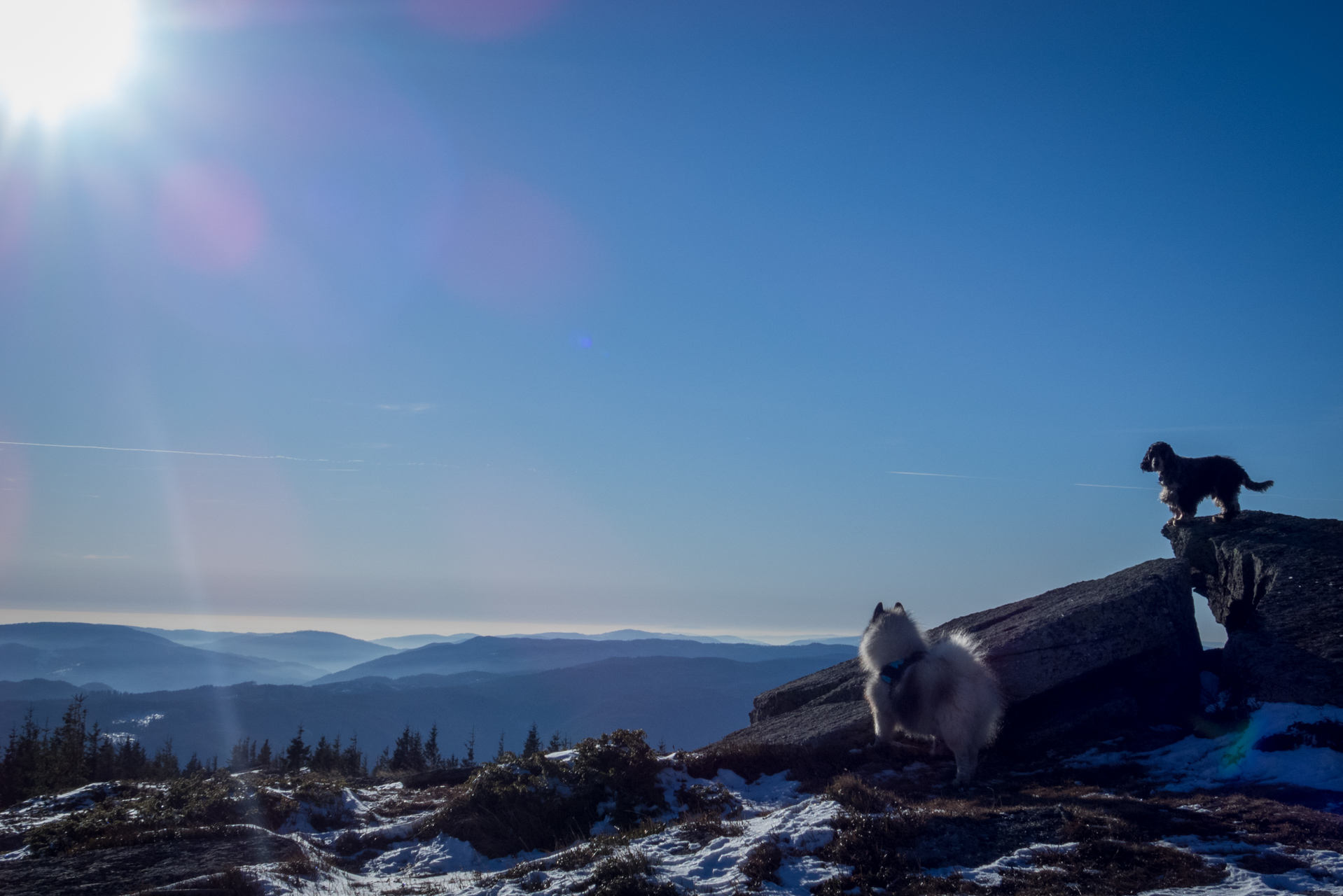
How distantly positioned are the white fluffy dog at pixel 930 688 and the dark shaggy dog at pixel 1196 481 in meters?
7.65

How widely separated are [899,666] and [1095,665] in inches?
145

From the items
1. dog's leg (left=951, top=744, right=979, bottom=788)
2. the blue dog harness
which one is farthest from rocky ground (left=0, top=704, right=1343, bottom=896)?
the blue dog harness

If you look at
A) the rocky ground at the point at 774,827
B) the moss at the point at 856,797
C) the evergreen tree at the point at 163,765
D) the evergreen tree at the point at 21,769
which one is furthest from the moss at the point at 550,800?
the evergreen tree at the point at 163,765

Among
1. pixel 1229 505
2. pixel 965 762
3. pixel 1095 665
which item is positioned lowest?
pixel 965 762

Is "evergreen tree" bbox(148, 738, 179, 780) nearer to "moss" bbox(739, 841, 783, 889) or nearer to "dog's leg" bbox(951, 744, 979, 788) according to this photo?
"dog's leg" bbox(951, 744, 979, 788)

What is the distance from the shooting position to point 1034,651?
1273 centimetres

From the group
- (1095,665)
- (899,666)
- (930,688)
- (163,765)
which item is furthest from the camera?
(163,765)

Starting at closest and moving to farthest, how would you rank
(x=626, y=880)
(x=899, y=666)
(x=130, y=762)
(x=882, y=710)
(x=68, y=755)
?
(x=626, y=880) → (x=899, y=666) → (x=882, y=710) → (x=68, y=755) → (x=130, y=762)

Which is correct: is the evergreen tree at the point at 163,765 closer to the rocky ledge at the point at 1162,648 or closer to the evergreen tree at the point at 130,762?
the evergreen tree at the point at 130,762

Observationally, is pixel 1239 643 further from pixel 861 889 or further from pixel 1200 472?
pixel 861 889

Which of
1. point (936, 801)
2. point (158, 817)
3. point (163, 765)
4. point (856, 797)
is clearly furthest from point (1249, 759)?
point (163, 765)

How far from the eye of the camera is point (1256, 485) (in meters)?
15.8

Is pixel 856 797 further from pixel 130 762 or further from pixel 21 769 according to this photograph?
pixel 130 762

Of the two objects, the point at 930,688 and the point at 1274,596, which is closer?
the point at 930,688
